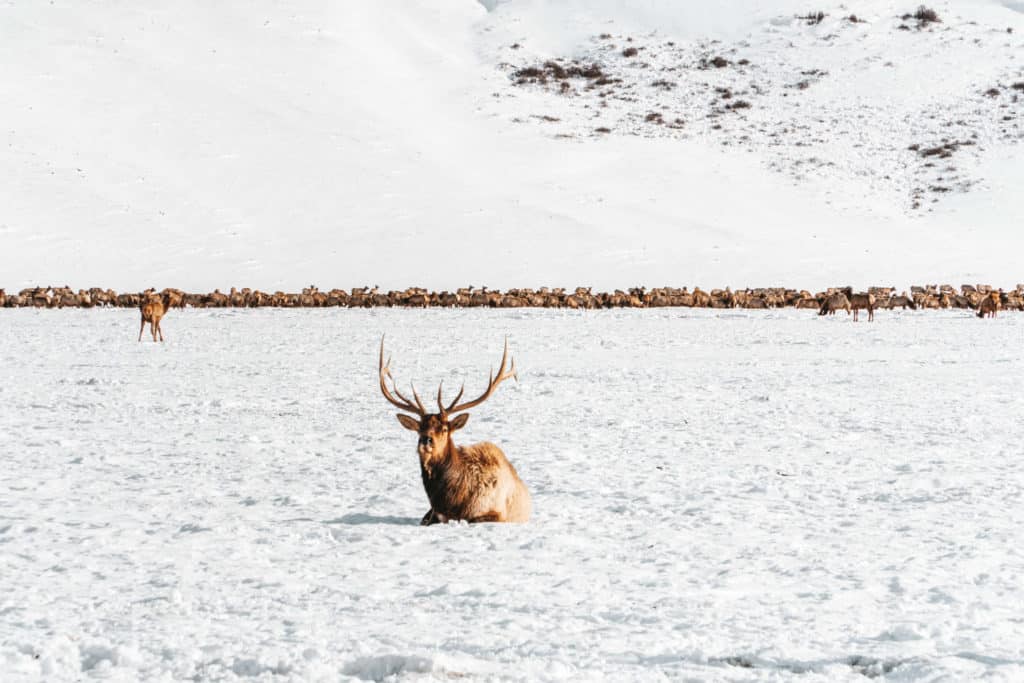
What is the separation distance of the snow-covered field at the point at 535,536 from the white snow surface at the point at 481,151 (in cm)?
Result: 3658

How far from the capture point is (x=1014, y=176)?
225 feet

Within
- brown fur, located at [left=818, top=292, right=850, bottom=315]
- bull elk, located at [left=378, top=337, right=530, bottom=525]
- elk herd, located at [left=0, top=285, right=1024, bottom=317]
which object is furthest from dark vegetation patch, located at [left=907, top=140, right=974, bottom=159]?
bull elk, located at [left=378, top=337, right=530, bottom=525]

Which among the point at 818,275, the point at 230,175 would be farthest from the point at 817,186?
the point at 230,175

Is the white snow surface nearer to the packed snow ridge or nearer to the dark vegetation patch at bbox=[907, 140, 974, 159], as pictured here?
the packed snow ridge

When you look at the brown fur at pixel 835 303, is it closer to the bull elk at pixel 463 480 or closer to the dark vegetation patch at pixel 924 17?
the bull elk at pixel 463 480

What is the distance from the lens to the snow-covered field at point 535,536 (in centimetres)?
472

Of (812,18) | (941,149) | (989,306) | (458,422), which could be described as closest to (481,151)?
(941,149)

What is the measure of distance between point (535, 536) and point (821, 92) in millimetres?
77409

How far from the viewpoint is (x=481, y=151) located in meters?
70.1

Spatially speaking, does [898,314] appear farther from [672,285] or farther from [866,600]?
[866,600]

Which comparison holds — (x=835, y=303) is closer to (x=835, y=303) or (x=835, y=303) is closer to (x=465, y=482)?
(x=835, y=303)

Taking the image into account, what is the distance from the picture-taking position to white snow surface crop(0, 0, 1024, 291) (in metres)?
53.8

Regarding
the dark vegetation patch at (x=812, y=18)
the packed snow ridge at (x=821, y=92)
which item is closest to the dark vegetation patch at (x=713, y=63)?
the packed snow ridge at (x=821, y=92)

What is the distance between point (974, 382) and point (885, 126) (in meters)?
62.9
